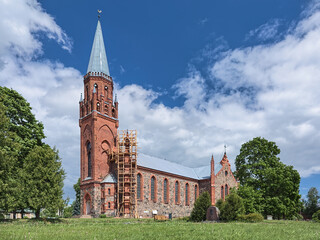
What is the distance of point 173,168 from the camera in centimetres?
5112

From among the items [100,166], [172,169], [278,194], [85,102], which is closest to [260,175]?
[278,194]

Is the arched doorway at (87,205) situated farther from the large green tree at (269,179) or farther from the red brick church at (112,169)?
the large green tree at (269,179)

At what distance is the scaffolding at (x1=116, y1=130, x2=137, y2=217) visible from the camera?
129ft

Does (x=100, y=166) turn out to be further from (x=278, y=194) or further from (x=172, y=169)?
(x=278, y=194)

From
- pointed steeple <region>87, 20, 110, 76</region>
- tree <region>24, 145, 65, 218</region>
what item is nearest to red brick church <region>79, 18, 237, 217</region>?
pointed steeple <region>87, 20, 110, 76</region>

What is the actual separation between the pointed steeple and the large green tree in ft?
Answer: 87.5

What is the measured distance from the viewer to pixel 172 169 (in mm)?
50156

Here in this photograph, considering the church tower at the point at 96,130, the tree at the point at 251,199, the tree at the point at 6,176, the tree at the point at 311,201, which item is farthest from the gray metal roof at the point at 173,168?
the tree at the point at 311,201

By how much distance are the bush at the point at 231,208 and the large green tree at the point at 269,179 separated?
14.6 m

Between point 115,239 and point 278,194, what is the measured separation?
38490mm

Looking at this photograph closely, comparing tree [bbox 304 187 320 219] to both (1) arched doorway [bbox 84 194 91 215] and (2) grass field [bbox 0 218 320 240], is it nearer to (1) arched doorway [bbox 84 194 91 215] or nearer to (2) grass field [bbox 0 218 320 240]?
(1) arched doorway [bbox 84 194 91 215]

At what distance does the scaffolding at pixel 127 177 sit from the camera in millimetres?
39250

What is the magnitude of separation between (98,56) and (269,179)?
108 feet

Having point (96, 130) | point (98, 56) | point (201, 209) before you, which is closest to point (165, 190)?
point (96, 130)
